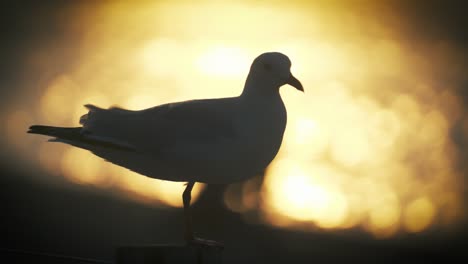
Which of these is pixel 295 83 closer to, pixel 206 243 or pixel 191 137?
pixel 191 137

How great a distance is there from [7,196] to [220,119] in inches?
1566

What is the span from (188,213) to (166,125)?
2.97 feet

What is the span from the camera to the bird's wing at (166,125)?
10.7 meters

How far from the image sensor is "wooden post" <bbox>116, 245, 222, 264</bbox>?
8.41m

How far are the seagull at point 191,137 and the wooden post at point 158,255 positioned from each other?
183 cm

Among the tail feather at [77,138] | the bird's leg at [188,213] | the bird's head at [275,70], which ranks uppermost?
the bird's head at [275,70]

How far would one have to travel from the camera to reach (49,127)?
1078 centimetres

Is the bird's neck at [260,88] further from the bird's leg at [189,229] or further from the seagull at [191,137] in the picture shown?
the bird's leg at [189,229]

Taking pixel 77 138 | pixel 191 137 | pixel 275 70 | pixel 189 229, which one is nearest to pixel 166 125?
pixel 191 137

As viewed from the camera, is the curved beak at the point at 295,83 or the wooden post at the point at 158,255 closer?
the wooden post at the point at 158,255

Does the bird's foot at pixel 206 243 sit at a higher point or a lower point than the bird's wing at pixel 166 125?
lower

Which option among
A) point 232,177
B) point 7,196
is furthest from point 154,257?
point 7,196

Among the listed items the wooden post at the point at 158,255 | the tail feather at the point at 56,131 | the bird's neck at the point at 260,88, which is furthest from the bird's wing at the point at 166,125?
the wooden post at the point at 158,255

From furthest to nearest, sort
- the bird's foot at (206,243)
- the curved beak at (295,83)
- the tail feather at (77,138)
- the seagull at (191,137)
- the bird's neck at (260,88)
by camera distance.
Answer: the bird's neck at (260,88)
the curved beak at (295,83)
the tail feather at (77,138)
the seagull at (191,137)
the bird's foot at (206,243)
